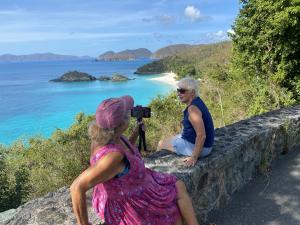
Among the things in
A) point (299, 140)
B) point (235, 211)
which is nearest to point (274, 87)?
point (299, 140)

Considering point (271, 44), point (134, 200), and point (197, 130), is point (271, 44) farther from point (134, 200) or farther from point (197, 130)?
point (134, 200)

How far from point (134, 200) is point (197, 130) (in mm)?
1474

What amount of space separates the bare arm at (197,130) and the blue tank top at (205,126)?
72 mm

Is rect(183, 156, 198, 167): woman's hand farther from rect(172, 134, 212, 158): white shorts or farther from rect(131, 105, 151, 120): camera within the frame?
rect(131, 105, 151, 120): camera

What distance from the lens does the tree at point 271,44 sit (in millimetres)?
11469

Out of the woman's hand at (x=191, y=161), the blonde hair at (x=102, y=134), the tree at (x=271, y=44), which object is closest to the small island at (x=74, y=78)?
the tree at (x=271, y=44)

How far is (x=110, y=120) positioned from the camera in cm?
228

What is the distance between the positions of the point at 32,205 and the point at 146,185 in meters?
1.10

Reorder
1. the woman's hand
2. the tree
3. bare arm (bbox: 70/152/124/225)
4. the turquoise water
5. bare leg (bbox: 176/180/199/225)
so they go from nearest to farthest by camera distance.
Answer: bare arm (bbox: 70/152/124/225) < bare leg (bbox: 176/180/199/225) < the woman's hand < the tree < the turquoise water

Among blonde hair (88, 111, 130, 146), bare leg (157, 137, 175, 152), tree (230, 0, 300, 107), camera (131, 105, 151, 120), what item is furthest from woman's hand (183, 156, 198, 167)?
tree (230, 0, 300, 107)

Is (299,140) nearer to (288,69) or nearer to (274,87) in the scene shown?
(274,87)

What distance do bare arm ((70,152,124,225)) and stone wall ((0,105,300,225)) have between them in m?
0.49

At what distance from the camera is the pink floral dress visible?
2.39 m

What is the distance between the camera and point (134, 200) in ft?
7.98
